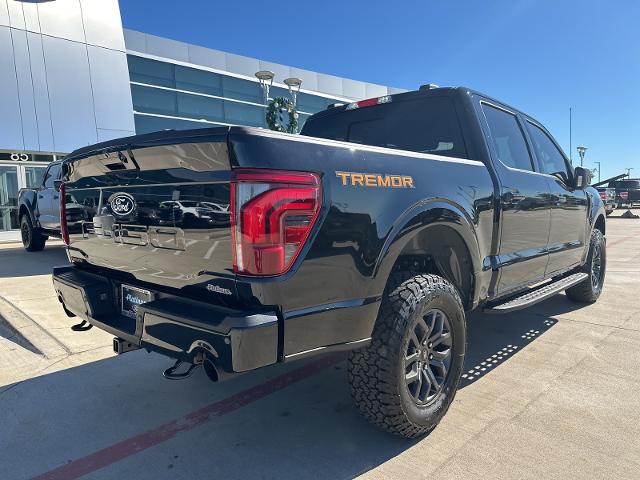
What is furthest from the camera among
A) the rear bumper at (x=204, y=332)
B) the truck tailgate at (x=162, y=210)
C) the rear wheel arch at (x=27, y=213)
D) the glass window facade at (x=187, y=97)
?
the glass window facade at (x=187, y=97)

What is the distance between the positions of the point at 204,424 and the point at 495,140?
9.43 ft

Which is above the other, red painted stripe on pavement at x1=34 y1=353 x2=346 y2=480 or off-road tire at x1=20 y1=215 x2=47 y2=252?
off-road tire at x1=20 y1=215 x2=47 y2=252

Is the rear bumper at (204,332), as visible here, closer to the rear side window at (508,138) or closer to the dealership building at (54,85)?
the rear side window at (508,138)

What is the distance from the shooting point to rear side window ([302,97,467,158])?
3.35 metres

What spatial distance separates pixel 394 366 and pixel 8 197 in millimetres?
15714

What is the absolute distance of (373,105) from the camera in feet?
12.4

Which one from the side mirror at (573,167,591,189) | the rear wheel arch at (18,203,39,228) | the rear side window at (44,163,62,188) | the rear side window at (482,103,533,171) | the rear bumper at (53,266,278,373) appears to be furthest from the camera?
the rear wheel arch at (18,203,39,228)

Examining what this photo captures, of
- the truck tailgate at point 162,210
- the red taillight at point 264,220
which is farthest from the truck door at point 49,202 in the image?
the red taillight at point 264,220

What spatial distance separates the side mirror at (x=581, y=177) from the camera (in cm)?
450

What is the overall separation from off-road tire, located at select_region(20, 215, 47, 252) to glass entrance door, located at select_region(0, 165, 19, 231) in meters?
4.95

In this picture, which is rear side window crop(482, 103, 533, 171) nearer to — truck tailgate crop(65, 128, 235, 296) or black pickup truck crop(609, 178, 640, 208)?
truck tailgate crop(65, 128, 235, 296)

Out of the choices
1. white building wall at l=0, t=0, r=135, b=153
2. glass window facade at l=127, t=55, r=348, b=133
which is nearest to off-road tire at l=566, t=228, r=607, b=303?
white building wall at l=0, t=0, r=135, b=153

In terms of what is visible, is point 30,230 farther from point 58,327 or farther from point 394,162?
point 394,162

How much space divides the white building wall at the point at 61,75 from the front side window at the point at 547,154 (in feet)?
47.9
